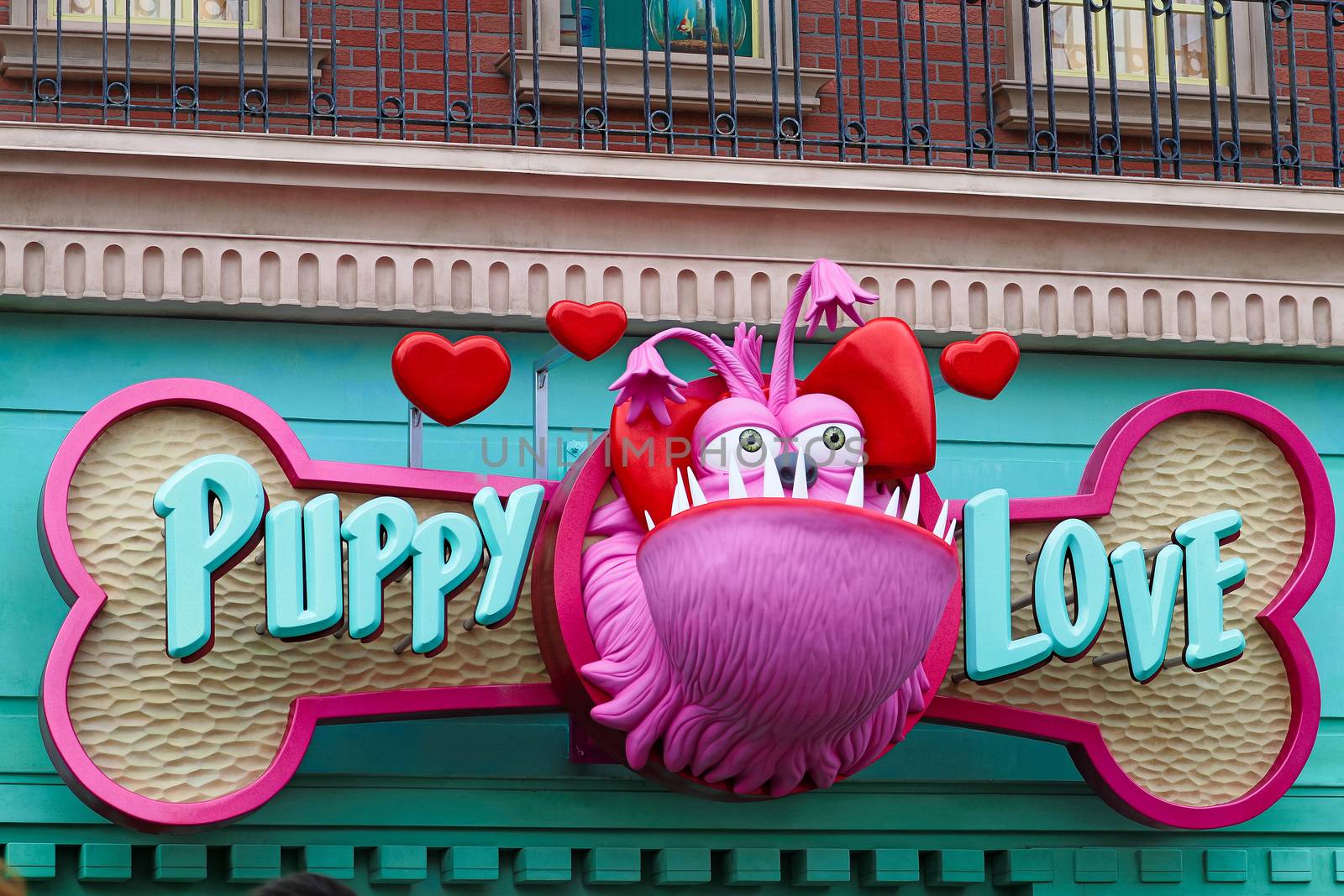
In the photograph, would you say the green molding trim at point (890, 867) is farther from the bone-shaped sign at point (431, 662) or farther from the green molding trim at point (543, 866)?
the green molding trim at point (543, 866)

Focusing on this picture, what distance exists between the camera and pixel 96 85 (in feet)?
25.1

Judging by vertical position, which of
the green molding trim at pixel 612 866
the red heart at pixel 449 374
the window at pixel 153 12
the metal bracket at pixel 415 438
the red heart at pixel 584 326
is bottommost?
the green molding trim at pixel 612 866

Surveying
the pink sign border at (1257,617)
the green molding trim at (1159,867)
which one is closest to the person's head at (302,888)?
the pink sign border at (1257,617)

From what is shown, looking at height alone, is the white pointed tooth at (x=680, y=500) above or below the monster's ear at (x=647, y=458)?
below

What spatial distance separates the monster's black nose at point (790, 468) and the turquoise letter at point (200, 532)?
5.26ft

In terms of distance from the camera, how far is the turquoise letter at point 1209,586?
6.80 m

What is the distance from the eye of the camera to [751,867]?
22.1ft

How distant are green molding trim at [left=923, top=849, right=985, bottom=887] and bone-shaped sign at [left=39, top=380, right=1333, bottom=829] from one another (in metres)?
0.49

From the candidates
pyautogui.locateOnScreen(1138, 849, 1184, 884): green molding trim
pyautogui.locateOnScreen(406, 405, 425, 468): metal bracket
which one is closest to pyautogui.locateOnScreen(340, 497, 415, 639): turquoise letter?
pyautogui.locateOnScreen(406, 405, 425, 468): metal bracket

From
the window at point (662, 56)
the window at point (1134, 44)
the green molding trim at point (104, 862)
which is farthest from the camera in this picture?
the window at point (1134, 44)

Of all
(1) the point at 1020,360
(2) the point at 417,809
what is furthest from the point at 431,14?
(2) the point at 417,809


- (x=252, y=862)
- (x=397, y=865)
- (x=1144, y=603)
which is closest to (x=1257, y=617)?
(x=1144, y=603)

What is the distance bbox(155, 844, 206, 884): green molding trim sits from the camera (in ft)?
20.7

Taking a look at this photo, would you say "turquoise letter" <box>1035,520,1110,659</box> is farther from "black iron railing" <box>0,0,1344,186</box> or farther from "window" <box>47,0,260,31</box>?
"window" <box>47,0,260,31</box>
